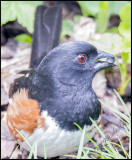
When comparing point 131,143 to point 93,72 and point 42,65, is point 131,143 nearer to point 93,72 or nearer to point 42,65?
point 93,72

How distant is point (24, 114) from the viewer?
6.73 feet

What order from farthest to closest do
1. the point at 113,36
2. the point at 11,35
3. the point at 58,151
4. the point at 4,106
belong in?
the point at 11,35 → the point at 4,106 → the point at 113,36 → the point at 58,151

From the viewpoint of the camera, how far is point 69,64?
77.4 inches

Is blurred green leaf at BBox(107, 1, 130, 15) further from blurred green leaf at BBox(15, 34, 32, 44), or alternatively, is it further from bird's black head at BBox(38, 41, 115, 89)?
bird's black head at BBox(38, 41, 115, 89)

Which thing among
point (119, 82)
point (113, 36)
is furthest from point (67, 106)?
point (119, 82)

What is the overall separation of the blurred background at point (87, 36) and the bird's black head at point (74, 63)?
2.15 ft

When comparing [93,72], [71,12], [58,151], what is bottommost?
[58,151]

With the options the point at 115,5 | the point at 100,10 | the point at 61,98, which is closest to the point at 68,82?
the point at 61,98

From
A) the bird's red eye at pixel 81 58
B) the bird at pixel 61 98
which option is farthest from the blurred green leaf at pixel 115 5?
the bird's red eye at pixel 81 58

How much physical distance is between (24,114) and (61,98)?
283 millimetres

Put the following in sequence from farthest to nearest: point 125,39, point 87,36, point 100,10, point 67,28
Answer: point 67,28
point 87,36
point 100,10
point 125,39

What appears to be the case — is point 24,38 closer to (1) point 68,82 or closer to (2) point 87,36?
(2) point 87,36

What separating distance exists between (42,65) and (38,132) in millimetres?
452

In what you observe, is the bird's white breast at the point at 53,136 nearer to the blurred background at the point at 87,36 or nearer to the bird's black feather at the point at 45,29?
the blurred background at the point at 87,36
